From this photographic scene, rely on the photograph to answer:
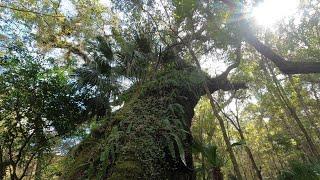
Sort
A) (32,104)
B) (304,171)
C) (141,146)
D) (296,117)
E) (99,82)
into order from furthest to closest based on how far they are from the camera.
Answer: (296,117) → (99,82) → (32,104) → (141,146) → (304,171)

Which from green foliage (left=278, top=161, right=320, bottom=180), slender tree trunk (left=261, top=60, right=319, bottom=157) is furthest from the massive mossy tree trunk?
slender tree trunk (left=261, top=60, right=319, bottom=157)

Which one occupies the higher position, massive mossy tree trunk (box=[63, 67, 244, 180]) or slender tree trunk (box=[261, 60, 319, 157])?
slender tree trunk (box=[261, 60, 319, 157])

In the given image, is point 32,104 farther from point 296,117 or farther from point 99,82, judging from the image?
point 296,117

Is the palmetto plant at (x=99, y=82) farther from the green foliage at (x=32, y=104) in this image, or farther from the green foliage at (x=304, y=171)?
the green foliage at (x=304, y=171)

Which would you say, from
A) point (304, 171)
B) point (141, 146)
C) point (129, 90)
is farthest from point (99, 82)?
point (304, 171)

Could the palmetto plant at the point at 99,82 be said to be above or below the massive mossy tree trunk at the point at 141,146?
above

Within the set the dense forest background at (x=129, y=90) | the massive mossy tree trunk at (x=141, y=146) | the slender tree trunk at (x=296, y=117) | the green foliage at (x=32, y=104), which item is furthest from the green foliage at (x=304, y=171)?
the slender tree trunk at (x=296, y=117)

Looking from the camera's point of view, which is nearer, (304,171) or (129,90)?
(304,171)

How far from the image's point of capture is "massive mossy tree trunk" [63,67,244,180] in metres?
6.14

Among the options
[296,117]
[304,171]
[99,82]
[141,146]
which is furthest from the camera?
[296,117]

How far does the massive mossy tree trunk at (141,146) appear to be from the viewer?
6.14 metres

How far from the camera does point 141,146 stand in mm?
6508

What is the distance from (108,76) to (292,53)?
12.7 metres

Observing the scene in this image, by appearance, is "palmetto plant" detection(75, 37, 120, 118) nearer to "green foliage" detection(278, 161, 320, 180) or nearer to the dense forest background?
the dense forest background
